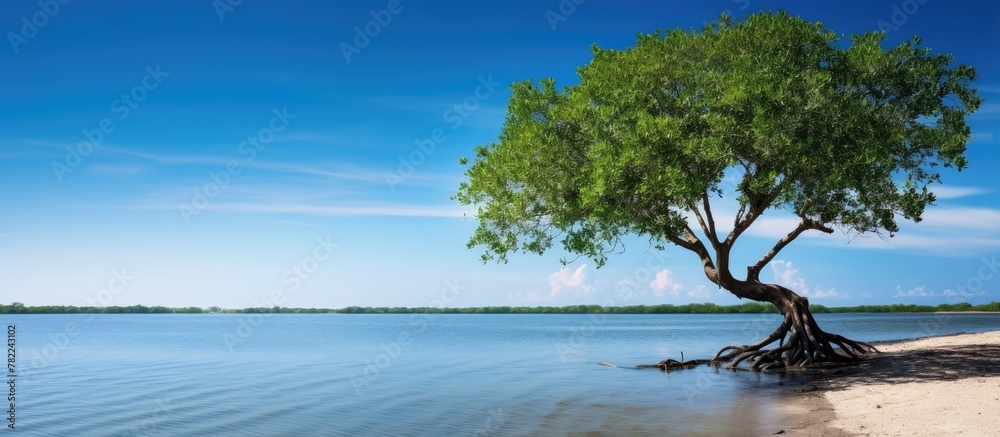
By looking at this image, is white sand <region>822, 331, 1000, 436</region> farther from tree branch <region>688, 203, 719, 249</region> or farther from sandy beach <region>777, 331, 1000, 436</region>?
tree branch <region>688, 203, 719, 249</region>

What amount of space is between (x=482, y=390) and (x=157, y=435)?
11.7 meters

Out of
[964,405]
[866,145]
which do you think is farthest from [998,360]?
[964,405]

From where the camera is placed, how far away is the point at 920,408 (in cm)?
1611

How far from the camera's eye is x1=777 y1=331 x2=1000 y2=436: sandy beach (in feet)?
46.9

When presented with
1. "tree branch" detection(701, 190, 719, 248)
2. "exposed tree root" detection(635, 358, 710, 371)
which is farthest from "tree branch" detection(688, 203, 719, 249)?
"exposed tree root" detection(635, 358, 710, 371)

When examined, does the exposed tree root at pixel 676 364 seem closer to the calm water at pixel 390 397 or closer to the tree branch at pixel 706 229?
the calm water at pixel 390 397

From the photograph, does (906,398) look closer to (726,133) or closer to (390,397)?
(726,133)

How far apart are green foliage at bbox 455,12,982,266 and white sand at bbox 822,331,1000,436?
6.45 m

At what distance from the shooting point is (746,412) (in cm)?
1836

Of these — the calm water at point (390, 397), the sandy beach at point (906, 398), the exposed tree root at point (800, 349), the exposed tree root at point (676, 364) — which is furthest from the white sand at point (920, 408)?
the exposed tree root at point (676, 364)

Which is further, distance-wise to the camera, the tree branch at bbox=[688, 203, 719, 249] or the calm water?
the tree branch at bbox=[688, 203, 719, 249]

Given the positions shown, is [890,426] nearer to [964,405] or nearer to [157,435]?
[964,405]

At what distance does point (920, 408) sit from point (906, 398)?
76.1 inches

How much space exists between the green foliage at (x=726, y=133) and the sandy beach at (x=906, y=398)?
18.1 feet
